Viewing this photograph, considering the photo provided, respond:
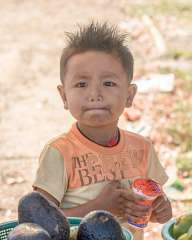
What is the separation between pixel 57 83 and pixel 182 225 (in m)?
6.68

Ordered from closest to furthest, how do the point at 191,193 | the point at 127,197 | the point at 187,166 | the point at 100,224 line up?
1. the point at 100,224
2. the point at 127,197
3. the point at 191,193
4. the point at 187,166

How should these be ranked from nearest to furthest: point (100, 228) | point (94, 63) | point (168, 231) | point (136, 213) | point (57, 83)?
point (100, 228), point (168, 231), point (136, 213), point (94, 63), point (57, 83)

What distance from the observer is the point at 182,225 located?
3.20 metres

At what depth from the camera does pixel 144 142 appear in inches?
148

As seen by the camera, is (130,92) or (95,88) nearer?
(95,88)

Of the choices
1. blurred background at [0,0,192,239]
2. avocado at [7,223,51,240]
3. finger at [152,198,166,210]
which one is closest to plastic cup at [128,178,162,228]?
finger at [152,198,166,210]

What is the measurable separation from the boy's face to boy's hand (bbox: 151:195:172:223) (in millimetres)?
405

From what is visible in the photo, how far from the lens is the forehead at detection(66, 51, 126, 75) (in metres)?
3.51

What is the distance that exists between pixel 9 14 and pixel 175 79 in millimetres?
6501

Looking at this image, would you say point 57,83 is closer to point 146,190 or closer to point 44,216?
point 146,190

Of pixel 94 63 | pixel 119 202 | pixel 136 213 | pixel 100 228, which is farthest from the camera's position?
pixel 94 63

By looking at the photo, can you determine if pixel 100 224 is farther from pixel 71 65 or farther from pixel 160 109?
pixel 160 109

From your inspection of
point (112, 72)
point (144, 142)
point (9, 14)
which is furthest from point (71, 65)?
point (9, 14)

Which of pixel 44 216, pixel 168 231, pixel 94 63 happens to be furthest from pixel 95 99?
pixel 44 216
